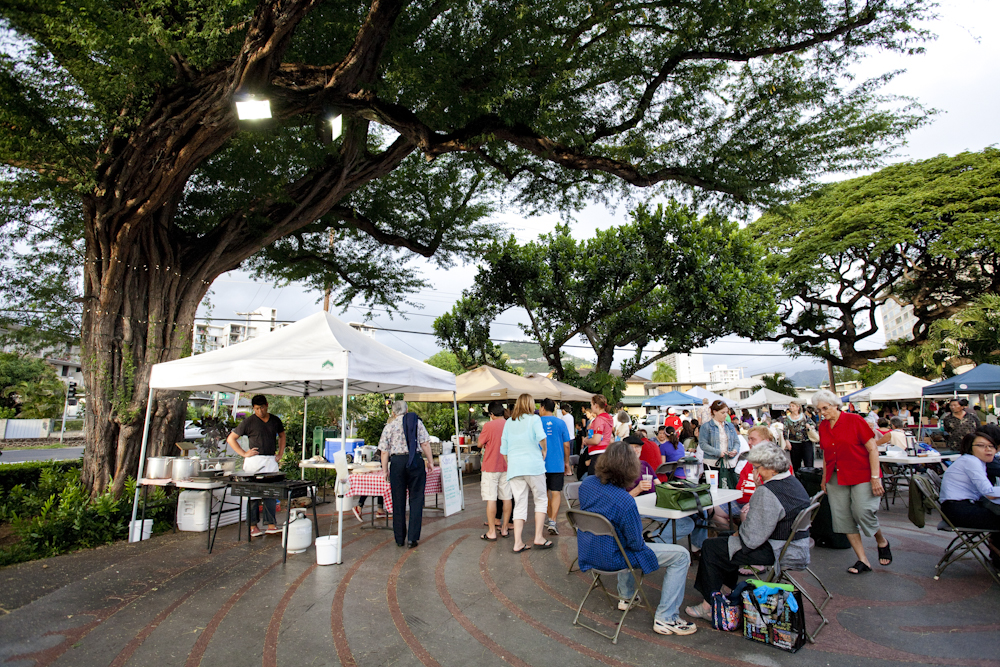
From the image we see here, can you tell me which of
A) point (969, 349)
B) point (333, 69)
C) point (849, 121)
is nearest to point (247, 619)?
point (333, 69)

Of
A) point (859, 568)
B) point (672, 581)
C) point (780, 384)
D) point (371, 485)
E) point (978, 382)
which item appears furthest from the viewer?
point (780, 384)

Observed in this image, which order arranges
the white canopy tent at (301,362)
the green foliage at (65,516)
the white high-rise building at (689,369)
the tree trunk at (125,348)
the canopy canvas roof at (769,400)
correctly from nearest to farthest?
the white canopy tent at (301,362), the green foliage at (65,516), the tree trunk at (125,348), the canopy canvas roof at (769,400), the white high-rise building at (689,369)

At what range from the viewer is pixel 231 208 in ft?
30.4

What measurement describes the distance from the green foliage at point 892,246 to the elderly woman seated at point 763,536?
19.7 meters

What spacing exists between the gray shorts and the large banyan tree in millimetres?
5350

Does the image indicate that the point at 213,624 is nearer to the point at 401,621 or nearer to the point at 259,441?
the point at 401,621

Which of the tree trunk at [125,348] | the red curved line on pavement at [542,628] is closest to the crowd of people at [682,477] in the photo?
the red curved line on pavement at [542,628]

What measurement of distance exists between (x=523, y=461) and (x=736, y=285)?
583 inches

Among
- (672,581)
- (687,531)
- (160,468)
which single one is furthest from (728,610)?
(160,468)

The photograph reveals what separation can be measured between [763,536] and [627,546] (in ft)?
2.95

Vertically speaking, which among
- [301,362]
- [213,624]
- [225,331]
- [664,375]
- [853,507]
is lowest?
[213,624]

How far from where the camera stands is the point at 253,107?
6.01 metres

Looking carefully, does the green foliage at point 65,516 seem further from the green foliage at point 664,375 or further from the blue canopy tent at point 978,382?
the green foliage at point 664,375

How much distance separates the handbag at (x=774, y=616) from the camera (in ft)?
10.6
